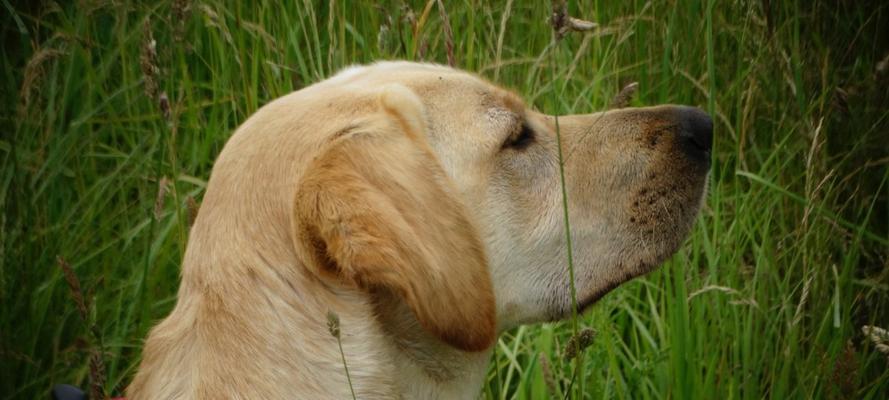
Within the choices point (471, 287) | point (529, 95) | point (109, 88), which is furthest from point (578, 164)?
point (109, 88)

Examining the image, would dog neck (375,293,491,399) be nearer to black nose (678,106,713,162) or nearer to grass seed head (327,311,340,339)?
grass seed head (327,311,340,339)

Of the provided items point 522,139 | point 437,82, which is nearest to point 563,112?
point 522,139

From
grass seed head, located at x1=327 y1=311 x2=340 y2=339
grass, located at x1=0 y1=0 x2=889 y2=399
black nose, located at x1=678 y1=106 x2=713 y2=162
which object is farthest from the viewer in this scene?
grass, located at x1=0 y1=0 x2=889 y2=399

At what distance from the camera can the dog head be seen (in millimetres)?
2291

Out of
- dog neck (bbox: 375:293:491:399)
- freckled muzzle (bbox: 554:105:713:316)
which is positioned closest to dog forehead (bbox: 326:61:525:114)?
freckled muzzle (bbox: 554:105:713:316)

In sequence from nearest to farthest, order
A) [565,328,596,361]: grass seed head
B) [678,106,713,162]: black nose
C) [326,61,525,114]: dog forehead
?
[565,328,596,361]: grass seed head → [326,61,525,114]: dog forehead → [678,106,713,162]: black nose

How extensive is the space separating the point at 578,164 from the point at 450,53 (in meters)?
0.48

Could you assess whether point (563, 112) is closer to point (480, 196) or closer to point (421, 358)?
point (480, 196)

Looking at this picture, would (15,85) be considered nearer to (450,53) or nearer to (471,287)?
(450,53)

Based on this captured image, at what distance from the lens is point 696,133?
10.0ft

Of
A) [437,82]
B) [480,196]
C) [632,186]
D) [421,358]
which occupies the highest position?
[437,82]

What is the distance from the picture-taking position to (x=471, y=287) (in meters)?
2.39

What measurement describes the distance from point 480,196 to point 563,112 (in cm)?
142

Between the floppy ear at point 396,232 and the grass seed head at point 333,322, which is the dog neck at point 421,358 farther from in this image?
the grass seed head at point 333,322
